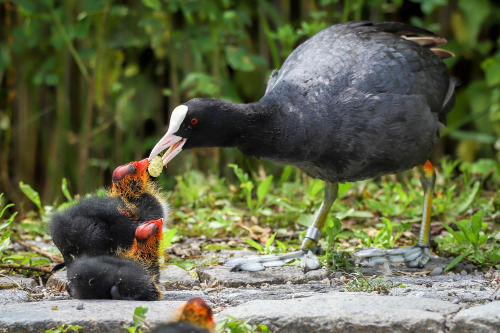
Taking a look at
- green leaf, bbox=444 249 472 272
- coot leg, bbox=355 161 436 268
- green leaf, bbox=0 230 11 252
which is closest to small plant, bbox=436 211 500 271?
green leaf, bbox=444 249 472 272

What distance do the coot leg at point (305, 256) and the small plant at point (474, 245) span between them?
2.46 ft

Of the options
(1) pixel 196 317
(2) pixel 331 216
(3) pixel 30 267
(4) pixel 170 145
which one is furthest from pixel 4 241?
(2) pixel 331 216

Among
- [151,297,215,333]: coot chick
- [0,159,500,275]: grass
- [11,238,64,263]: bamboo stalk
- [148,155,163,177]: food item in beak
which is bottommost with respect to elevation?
[0,159,500,275]: grass

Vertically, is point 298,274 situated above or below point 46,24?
below

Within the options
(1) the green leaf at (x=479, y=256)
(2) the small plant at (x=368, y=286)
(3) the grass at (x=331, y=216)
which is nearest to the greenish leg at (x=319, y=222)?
(3) the grass at (x=331, y=216)

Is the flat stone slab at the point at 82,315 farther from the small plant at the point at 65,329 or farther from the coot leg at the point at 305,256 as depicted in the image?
the coot leg at the point at 305,256

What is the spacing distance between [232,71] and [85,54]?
2.12 meters

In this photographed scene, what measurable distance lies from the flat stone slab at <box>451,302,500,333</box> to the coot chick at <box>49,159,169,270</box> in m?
1.66

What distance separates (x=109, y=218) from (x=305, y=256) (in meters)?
1.23

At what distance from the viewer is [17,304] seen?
3.05 meters

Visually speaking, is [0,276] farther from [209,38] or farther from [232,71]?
[232,71]

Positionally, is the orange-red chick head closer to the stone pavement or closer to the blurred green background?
the stone pavement

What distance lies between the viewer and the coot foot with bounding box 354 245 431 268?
415 cm

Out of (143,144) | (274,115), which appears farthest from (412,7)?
(274,115)
